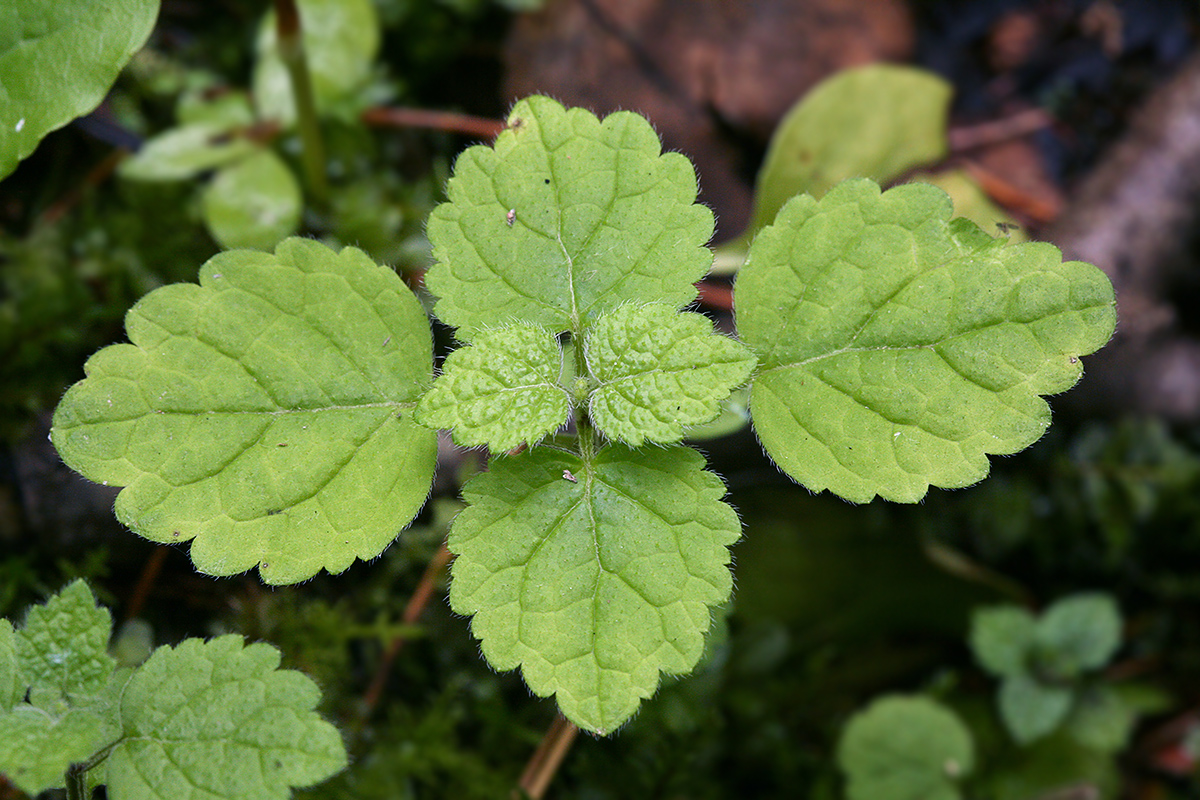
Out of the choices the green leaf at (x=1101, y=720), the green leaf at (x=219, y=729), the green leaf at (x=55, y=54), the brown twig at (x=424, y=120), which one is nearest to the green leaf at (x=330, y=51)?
the brown twig at (x=424, y=120)

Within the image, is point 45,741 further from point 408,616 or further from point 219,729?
point 408,616

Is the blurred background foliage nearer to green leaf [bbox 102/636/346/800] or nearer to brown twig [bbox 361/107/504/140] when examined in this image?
brown twig [bbox 361/107/504/140]

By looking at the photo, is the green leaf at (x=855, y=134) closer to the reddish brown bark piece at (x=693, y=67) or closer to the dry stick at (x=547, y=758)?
the reddish brown bark piece at (x=693, y=67)

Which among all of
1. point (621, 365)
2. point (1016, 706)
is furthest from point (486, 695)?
point (1016, 706)

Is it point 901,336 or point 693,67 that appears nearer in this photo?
point 901,336

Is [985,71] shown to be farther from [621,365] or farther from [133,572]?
[133,572]

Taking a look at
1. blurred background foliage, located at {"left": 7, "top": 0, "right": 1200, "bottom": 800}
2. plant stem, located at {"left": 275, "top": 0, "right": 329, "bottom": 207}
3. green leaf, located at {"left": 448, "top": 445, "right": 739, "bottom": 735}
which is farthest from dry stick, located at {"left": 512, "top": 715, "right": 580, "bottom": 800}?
plant stem, located at {"left": 275, "top": 0, "right": 329, "bottom": 207}

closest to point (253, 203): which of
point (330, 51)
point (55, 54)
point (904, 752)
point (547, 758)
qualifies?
point (330, 51)
